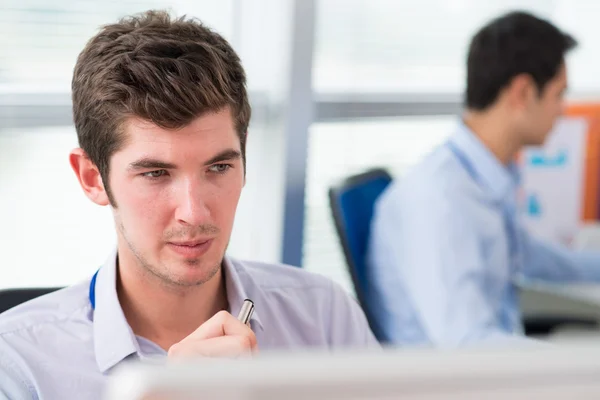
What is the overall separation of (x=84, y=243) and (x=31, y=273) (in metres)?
0.19

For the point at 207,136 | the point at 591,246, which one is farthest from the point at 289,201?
the point at 207,136

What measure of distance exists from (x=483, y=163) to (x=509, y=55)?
351mm

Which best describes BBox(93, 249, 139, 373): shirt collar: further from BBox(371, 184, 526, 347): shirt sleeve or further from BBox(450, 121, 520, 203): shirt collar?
BBox(450, 121, 520, 203): shirt collar

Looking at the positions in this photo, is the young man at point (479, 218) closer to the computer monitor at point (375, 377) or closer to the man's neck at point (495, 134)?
the man's neck at point (495, 134)

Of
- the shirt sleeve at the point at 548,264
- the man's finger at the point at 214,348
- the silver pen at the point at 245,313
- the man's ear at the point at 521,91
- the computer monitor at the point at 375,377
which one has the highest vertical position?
the man's ear at the point at 521,91

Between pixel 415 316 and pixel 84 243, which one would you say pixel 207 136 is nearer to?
pixel 415 316

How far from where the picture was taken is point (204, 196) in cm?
119

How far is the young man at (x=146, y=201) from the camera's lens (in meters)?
1.17

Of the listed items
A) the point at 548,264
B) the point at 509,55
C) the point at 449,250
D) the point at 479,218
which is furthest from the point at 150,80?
the point at 548,264

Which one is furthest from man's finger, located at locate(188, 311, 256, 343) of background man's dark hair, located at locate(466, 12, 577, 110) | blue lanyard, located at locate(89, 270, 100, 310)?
background man's dark hair, located at locate(466, 12, 577, 110)

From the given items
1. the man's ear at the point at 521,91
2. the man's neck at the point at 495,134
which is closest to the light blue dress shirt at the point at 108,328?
the man's neck at the point at 495,134

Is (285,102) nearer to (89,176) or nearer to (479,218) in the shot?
(479,218)

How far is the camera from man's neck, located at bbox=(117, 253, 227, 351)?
126 cm

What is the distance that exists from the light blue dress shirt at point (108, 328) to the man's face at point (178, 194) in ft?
0.32
